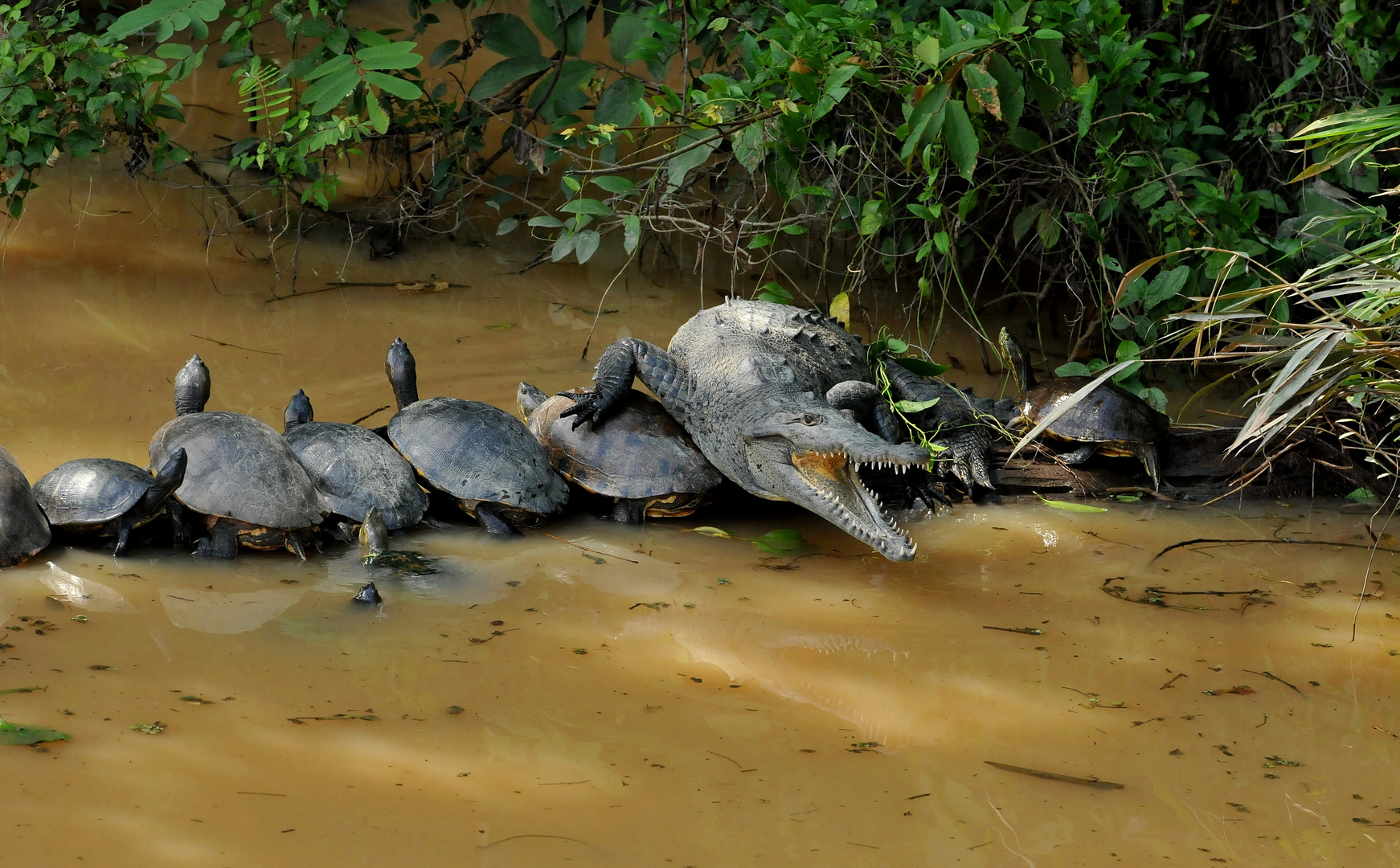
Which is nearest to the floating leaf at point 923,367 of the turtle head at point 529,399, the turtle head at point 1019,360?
the turtle head at point 1019,360

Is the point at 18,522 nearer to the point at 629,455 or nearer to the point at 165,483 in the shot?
the point at 165,483

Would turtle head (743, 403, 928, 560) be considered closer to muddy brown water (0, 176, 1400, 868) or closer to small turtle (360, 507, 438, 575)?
muddy brown water (0, 176, 1400, 868)

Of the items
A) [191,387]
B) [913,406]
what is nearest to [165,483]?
[191,387]

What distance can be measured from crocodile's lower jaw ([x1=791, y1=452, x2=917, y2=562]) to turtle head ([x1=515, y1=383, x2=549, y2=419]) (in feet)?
5.01

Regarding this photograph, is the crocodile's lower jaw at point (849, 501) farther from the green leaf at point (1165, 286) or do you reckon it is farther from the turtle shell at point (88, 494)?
the turtle shell at point (88, 494)

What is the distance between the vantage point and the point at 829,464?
4.51 metres

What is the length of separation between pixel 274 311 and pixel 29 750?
16.1ft

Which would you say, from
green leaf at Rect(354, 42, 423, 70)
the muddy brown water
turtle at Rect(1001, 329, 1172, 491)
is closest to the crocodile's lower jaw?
the muddy brown water

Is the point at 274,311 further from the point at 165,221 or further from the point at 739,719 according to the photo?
the point at 739,719

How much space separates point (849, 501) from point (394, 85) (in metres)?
2.89

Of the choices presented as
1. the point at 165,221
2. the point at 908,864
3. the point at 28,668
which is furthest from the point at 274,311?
the point at 908,864

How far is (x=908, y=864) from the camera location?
2.44m

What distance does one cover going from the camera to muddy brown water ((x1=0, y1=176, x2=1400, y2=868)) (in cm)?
249

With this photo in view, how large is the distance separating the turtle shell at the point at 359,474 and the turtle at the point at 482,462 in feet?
0.38
